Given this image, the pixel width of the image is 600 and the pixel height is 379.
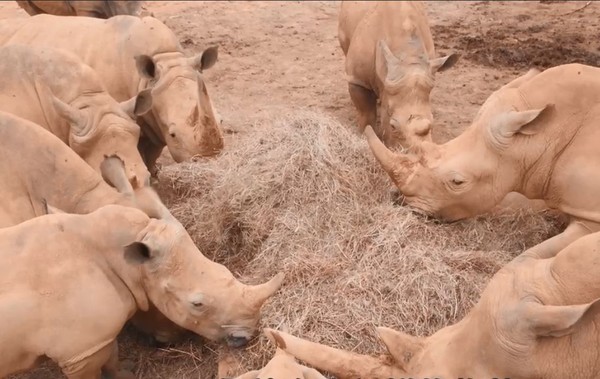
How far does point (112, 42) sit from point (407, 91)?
2.52 m

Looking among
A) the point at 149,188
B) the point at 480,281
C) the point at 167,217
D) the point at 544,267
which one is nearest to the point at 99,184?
the point at 149,188

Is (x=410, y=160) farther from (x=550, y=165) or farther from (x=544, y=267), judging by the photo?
(x=544, y=267)

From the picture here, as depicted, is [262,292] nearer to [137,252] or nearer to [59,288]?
[137,252]

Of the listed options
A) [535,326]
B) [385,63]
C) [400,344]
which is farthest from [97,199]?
[385,63]

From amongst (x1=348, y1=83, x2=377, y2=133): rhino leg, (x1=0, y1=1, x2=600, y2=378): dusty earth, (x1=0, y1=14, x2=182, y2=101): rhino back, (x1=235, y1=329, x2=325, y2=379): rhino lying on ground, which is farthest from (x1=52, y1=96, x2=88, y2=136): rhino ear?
(x1=348, y1=83, x2=377, y2=133): rhino leg

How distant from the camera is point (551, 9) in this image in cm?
1175

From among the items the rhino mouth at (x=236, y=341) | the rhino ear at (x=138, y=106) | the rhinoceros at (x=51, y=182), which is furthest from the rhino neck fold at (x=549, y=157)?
the rhino ear at (x=138, y=106)

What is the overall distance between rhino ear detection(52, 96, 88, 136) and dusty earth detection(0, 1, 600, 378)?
209cm

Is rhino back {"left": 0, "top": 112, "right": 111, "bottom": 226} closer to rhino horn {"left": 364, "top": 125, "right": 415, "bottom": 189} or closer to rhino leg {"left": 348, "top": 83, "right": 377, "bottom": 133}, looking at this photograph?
rhino horn {"left": 364, "top": 125, "right": 415, "bottom": 189}

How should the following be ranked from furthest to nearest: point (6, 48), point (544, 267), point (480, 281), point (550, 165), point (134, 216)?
1. point (6, 48)
2. point (550, 165)
3. point (480, 281)
4. point (134, 216)
5. point (544, 267)

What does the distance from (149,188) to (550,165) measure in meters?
2.58

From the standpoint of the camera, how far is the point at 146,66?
6367 millimetres

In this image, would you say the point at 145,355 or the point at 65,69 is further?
the point at 65,69

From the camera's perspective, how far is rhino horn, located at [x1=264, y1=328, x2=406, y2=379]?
4188 mm
